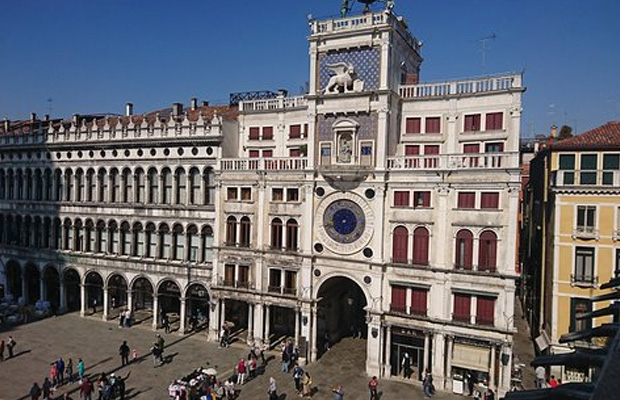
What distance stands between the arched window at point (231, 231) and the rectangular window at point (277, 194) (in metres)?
4.04

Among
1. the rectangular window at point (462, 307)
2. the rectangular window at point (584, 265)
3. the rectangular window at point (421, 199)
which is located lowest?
the rectangular window at point (462, 307)

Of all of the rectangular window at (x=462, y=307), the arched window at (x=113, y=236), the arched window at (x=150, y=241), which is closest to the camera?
the rectangular window at (x=462, y=307)

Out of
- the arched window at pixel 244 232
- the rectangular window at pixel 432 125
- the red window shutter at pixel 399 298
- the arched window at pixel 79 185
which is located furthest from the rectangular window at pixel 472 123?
the arched window at pixel 79 185

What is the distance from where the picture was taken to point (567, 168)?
1222 inches

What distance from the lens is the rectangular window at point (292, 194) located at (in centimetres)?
3508

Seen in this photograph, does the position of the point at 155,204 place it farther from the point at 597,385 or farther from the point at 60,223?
the point at 597,385

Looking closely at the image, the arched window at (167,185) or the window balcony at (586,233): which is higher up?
the arched window at (167,185)

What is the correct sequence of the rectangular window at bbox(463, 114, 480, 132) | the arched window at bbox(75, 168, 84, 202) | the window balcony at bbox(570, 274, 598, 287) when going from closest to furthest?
the window balcony at bbox(570, 274, 598, 287)
the rectangular window at bbox(463, 114, 480, 132)
the arched window at bbox(75, 168, 84, 202)

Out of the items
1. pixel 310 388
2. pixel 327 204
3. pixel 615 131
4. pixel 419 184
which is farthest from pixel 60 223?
pixel 615 131

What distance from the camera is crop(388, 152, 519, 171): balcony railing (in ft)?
93.0

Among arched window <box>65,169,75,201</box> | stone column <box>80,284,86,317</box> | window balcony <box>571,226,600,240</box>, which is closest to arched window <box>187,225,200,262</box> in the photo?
stone column <box>80,284,86,317</box>

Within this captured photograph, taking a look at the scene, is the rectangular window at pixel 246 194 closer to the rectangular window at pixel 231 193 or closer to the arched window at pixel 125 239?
the rectangular window at pixel 231 193

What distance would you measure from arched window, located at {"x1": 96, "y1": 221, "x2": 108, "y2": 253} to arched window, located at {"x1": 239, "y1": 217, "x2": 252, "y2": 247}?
15220 millimetres

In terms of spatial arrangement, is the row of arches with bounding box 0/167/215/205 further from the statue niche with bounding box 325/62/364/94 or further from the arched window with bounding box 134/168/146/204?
the statue niche with bounding box 325/62/364/94
